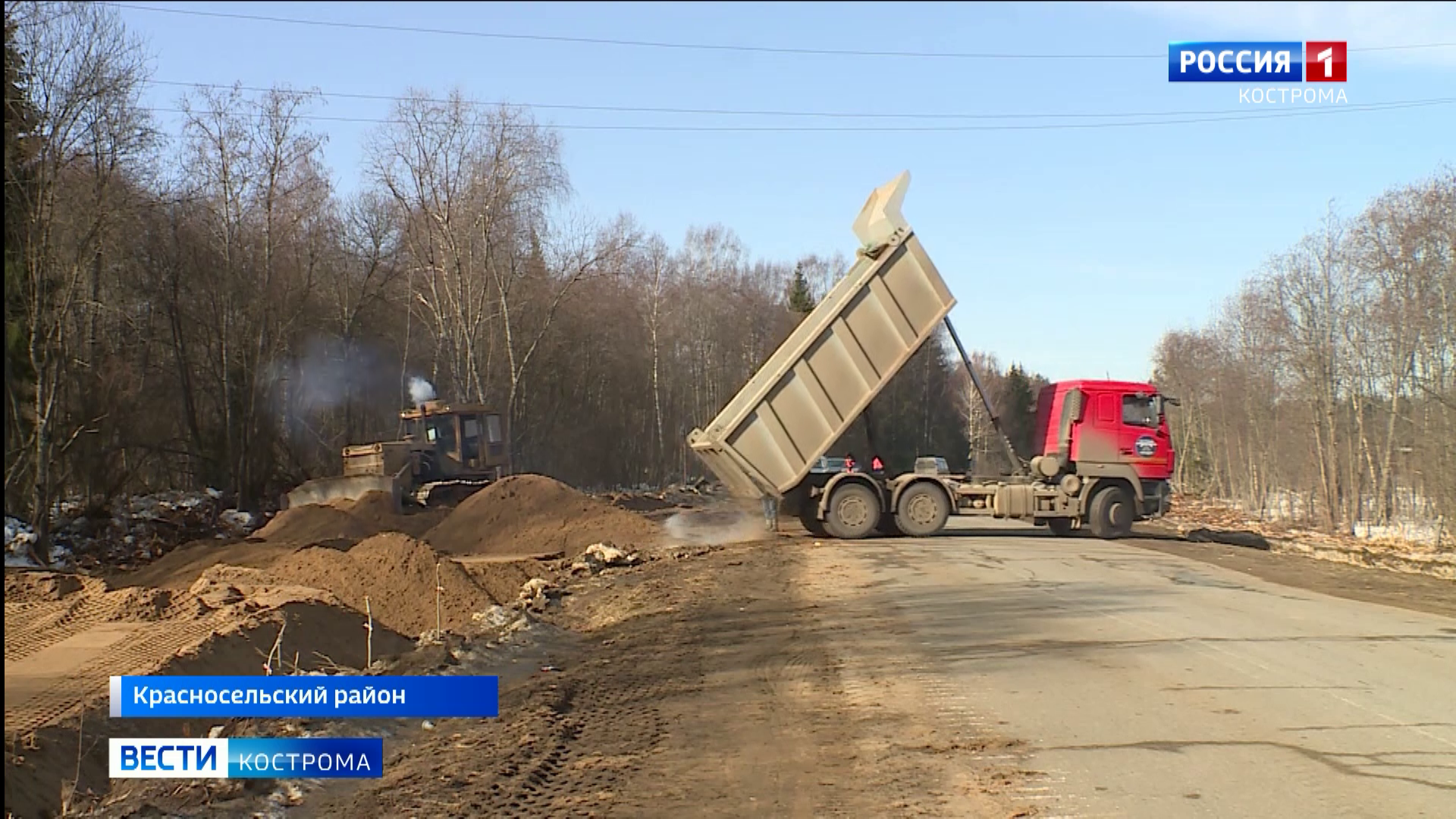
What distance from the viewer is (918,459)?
22.9 m

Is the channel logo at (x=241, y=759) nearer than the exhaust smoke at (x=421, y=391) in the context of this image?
Yes

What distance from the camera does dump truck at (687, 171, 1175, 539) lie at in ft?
64.6

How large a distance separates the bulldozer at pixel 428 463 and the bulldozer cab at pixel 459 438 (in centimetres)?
2

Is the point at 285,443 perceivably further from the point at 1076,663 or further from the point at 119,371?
the point at 1076,663

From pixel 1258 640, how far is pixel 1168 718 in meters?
3.56

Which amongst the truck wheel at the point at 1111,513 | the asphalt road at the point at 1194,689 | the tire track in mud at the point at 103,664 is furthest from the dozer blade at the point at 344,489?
the asphalt road at the point at 1194,689

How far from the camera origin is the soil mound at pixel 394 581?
50.3 ft

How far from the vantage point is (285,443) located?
39906mm

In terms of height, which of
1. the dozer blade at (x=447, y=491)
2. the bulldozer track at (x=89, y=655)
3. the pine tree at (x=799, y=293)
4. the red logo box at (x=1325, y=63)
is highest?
the pine tree at (x=799, y=293)

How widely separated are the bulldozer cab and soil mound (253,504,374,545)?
463cm

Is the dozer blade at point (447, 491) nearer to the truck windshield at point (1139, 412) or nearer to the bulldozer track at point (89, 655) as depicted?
the bulldozer track at point (89, 655)

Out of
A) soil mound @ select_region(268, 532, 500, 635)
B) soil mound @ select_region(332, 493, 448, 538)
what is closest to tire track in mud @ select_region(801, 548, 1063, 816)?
soil mound @ select_region(268, 532, 500, 635)

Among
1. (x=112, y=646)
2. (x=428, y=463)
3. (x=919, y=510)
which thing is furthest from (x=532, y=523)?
(x=112, y=646)

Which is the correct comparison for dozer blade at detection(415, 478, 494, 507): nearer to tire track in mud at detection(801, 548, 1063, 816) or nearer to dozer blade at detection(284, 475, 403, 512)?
dozer blade at detection(284, 475, 403, 512)
